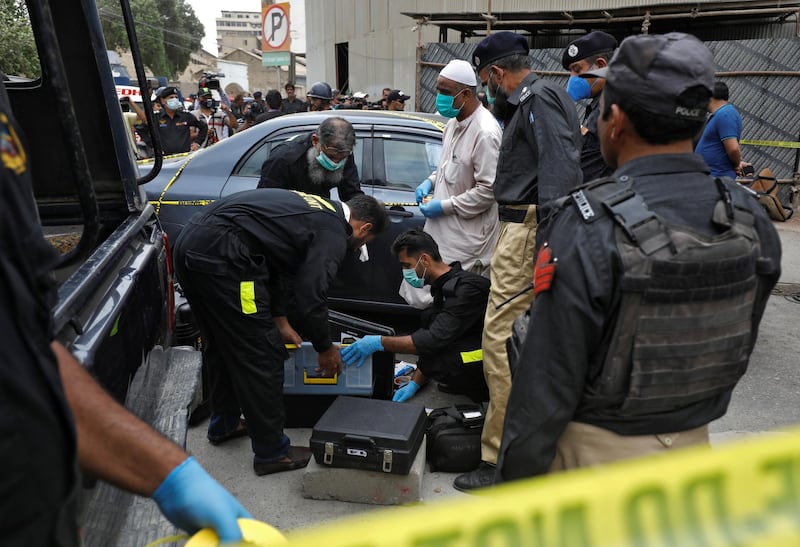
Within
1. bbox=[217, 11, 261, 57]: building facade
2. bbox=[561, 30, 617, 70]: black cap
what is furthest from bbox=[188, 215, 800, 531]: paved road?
bbox=[217, 11, 261, 57]: building facade

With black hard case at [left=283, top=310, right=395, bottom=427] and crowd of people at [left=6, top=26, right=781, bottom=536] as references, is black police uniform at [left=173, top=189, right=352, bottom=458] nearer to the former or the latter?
crowd of people at [left=6, top=26, right=781, bottom=536]

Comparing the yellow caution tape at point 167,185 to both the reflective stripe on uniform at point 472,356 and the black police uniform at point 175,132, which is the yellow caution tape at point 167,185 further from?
the black police uniform at point 175,132

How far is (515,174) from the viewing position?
287cm

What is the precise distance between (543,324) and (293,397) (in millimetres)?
2281

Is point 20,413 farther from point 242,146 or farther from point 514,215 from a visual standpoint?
point 242,146

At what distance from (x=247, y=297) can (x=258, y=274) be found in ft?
0.43

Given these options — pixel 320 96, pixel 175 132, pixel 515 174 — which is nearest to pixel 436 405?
pixel 515 174

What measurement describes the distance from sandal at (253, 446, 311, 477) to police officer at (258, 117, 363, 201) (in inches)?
69.3

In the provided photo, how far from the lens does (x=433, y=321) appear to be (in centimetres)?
359

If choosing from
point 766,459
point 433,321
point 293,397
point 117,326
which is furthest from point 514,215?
point 766,459

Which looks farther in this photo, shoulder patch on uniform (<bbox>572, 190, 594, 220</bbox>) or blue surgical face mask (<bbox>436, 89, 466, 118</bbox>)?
blue surgical face mask (<bbox>436, 89, 466, 118</bbox>)

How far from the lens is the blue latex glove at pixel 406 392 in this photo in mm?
3770

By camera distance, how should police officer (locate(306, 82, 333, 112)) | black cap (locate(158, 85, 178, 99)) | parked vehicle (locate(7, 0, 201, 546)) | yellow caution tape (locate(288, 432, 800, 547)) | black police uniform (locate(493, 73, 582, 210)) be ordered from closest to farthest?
yellow caution tape (locate(288, 432, 800, 547)), parked vehicle (locate(7, 0, 201, 546)), black police uniform (locate(493, 73, 582, 210)), police officer (locate(306, 82, 333, 112)), black cap (locate(158, 85, 178, 99))

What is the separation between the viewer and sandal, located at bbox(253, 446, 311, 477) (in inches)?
121
